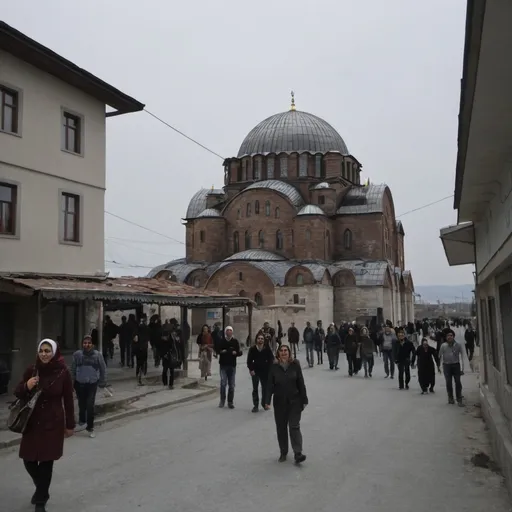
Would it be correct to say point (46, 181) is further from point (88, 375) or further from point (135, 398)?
point (88, 375)

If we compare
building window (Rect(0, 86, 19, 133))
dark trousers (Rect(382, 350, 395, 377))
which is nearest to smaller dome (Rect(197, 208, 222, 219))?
dark trousers (Rect(382, 350, 395, 377))

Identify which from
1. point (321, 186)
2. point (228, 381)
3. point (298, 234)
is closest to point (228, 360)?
point (228, 381)

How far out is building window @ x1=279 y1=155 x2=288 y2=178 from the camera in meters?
47.7

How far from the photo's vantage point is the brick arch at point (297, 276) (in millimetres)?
39469

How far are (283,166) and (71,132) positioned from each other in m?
33.1

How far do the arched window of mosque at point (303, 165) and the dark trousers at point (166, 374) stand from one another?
112ft

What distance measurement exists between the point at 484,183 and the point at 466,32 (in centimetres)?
410

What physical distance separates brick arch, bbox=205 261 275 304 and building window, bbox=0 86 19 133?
26548 mm

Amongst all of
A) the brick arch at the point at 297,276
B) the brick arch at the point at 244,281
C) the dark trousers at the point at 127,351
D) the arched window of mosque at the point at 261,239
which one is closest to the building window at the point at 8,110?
the dark trousers at the point at 127,351

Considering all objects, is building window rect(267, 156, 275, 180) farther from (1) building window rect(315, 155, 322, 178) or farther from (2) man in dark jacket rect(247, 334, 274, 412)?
(2) man in dark jacket rect(247, 334, 274, 412)

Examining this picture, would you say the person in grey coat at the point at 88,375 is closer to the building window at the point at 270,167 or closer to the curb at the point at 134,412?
the curb at the point at 134,412

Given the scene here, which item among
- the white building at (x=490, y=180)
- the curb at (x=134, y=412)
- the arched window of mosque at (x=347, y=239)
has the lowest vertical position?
the curb at (x=134, y=412)

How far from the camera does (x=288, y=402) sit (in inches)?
308

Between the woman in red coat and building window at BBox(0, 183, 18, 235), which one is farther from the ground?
building window at BBox(0, 183, 18, 235)
